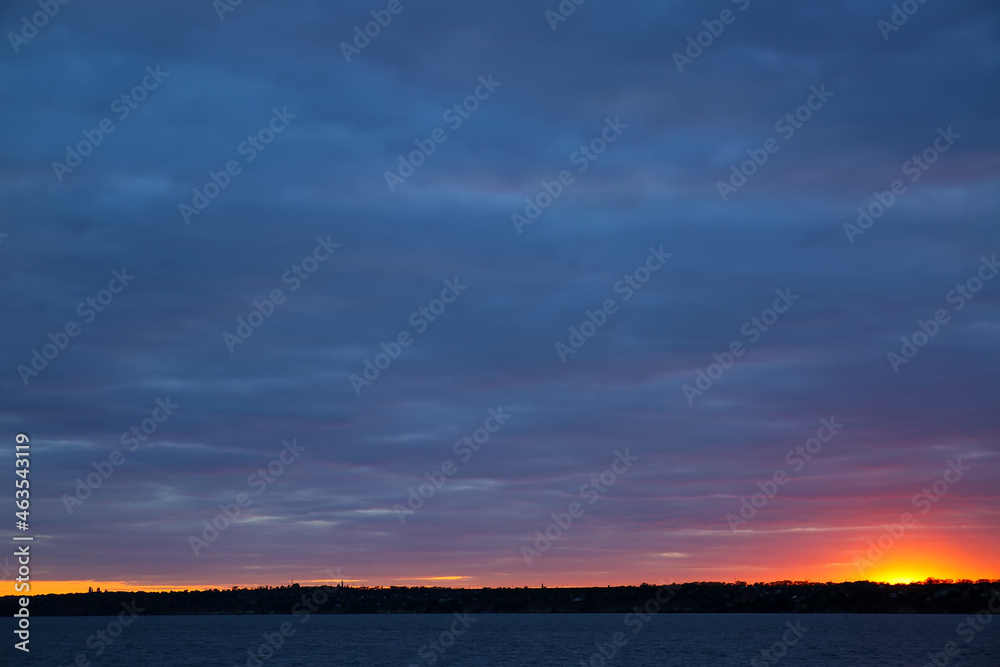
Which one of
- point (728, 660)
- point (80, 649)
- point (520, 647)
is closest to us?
point (728, 660)

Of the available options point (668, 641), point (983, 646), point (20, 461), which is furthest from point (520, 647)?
point (20, 461)

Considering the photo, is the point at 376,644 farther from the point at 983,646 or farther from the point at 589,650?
the point at 983,646

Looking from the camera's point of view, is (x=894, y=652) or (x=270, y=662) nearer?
(x=270, y=662)

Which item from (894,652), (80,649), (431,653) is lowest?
(894,652)

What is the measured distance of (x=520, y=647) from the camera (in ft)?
576

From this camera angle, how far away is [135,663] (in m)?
146

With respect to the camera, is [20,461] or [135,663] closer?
[20,461]

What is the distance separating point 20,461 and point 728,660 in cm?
11428

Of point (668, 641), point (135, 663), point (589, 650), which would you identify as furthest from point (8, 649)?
point (668, 641)

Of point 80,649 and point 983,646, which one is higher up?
point 80,649

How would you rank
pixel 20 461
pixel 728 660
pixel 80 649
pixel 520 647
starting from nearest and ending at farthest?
pixel 20 461
pixel 728 660
pixel 520 647
pixel 80 649

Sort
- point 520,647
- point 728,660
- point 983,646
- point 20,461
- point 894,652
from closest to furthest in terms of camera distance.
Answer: point 20,461 → point 728,660 → point 894,652 → point 983,646 → point 520,647

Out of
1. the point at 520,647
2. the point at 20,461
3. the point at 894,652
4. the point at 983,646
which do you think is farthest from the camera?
the point at 520,647

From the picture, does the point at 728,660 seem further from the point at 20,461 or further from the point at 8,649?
the point at 8,649
